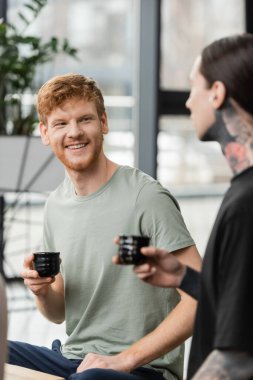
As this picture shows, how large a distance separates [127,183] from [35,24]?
3848 millimetres

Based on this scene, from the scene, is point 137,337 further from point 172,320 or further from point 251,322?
point 251,322

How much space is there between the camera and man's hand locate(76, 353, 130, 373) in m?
2.18

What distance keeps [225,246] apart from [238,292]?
92mm

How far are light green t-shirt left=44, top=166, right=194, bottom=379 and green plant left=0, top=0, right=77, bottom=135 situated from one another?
268 centimetres

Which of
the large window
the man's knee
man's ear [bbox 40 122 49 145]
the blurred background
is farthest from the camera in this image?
the large window

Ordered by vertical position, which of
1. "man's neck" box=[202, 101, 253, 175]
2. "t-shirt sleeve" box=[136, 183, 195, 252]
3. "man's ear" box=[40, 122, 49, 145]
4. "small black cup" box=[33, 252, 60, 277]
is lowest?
"small black cup" box=[33, 252, 60, 277]

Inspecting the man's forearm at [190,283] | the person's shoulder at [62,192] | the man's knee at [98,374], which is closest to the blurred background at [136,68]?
the person's shoulder at [62,192]

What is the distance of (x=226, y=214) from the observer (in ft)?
5.69

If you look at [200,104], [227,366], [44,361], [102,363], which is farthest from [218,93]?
[44,361]

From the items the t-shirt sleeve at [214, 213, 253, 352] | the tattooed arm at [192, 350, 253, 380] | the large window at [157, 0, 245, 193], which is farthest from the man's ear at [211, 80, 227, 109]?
the large window at [157, 0, 245, 193]

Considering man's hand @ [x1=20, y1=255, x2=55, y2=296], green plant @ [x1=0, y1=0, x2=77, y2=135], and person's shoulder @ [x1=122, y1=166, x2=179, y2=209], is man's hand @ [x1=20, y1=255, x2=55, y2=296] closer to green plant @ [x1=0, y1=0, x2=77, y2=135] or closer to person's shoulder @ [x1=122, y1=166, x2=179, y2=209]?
person's shoulder @ [x1=122, y1=166, x2=179, y2=209]

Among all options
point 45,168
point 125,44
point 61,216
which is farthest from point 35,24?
point 61,216

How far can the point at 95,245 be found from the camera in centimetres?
239

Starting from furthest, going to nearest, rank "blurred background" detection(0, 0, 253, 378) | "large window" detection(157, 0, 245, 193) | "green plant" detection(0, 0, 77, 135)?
"large window" detection(157, 0, 245, 193) → "blurred background" detection(0, 0, 253, 378) → "green plant" detection(0, 0, 77, 135)
